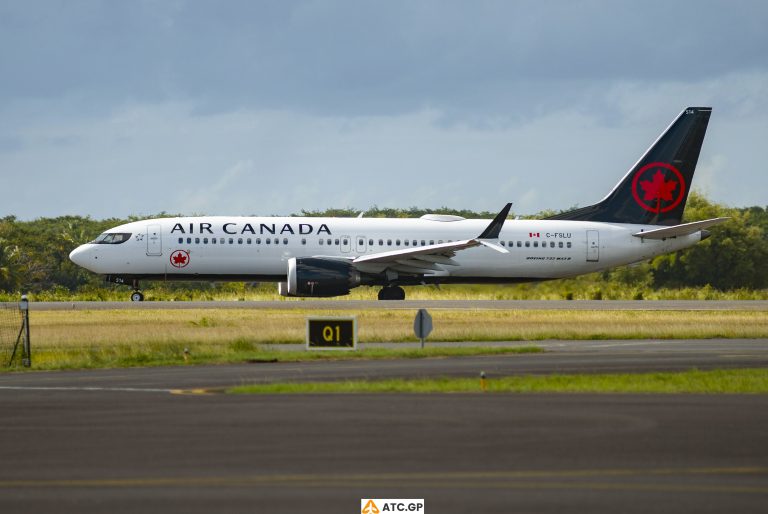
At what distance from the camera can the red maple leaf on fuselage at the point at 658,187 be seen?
5859 cm

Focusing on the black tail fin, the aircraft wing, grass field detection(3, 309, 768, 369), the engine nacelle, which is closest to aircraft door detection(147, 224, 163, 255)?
the engine nacelle

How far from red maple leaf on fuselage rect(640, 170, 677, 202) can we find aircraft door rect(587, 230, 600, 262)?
3387 millimetres

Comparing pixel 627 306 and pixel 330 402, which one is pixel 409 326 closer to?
pixel 627 306

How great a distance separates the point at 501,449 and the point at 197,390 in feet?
28.5

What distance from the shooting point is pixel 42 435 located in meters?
16.2

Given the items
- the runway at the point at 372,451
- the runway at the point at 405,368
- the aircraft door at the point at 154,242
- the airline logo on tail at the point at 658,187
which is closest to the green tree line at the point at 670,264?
the airline logo on tail at the point at 658,187

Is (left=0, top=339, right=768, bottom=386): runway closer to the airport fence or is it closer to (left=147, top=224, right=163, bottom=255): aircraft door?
the airport fence

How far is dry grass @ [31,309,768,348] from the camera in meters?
35.8

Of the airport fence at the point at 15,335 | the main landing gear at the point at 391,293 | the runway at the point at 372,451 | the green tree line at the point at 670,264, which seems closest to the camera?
the runway at the point at 372,451

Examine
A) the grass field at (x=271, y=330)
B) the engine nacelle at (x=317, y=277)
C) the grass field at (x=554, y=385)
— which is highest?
the engine nacelle at (x=317, y=277)

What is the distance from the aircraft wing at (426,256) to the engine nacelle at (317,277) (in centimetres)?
132

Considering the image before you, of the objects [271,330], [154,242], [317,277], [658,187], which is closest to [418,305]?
[317,277]

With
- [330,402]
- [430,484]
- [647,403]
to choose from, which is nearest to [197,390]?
[330,402]

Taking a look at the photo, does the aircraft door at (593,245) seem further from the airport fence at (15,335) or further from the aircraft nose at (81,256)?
the airport fence at (15,335)
